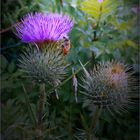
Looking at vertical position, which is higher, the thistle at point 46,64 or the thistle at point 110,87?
the thistle at point 46,64

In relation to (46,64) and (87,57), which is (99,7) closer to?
(87,57)

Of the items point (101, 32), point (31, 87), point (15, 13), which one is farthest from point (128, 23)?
point (15, 13)

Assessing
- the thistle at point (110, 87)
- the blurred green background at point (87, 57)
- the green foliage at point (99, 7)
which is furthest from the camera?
the blurred green background at point (87, 57)

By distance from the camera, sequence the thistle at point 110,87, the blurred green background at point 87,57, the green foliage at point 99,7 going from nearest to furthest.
A: the thistle at point 110,87 → the green foliage at point 99,7 → the blurred green background at point 87,57

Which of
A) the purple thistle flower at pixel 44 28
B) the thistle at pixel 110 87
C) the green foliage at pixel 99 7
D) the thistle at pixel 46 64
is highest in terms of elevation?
the green foliage at pixel 99 7

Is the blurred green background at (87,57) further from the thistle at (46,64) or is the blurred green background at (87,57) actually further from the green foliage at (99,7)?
the thistle at (46,64)

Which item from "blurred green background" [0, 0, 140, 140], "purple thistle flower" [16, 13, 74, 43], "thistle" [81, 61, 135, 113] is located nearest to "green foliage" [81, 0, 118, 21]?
"blurred green background" [0, 0, 140, 140]

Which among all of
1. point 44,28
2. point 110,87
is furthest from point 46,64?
point 110,87

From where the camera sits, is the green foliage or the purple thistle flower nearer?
the purple thistle flower

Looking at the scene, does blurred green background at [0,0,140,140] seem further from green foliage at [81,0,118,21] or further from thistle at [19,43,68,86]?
thistle at [19,43,68,86]

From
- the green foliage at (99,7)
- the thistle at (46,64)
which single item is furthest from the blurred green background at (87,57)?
the thistle at (46,64)

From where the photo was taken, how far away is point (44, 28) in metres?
1.44

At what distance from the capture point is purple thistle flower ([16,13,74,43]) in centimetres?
144

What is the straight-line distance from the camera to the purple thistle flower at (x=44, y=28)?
4.74 ft
